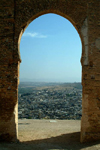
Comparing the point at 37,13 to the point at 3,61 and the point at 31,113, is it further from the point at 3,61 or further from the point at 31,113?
the point at 31,113

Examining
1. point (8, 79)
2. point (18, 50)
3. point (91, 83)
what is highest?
point (18, 50)

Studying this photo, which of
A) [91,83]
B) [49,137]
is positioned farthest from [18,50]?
[49,137]

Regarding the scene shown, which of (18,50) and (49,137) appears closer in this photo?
(18,50)

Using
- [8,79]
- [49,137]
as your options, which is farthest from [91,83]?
[8,79]

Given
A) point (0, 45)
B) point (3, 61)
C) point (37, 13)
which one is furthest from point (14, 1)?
point (3, 61)

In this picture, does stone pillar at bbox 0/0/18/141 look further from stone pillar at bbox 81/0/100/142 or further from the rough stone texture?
stone pillar at bbox 81/0/100/142

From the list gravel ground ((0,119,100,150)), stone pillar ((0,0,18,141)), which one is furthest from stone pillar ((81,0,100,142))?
stone pillar ((0,0,18,141))

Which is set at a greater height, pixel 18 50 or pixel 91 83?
pixel 18 50

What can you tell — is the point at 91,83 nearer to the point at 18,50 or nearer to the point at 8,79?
the point at 18,50
